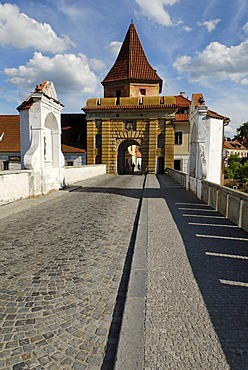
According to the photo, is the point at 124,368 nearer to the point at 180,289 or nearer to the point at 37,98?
the point at 180,289

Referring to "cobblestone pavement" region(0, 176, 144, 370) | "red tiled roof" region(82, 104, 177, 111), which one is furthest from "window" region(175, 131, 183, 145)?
"cobblestone pavement" region(0, 176, 144, 370)

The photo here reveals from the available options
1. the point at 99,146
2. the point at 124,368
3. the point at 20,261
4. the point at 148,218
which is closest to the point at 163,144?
the point at 99,146

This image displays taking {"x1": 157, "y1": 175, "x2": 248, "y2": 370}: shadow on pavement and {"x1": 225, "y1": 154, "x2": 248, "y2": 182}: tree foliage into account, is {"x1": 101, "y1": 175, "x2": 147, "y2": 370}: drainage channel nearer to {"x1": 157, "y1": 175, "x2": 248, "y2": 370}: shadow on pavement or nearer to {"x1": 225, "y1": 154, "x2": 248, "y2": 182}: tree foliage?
{"x1": 157, "y1": 175, "x2": 248, "y2": 370}: shadow on pavement

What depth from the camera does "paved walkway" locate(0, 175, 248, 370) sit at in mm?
2438

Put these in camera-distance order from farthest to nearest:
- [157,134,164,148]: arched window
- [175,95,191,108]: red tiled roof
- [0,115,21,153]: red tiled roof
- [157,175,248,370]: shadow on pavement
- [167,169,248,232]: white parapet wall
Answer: [175,95,191,108]: red tiled roof, [157,134,164,148]: arched window, [0,115,21,153]: red tiled roof, [167,169,248,232]: white parapet wall, [157,175,248,370]: shadow on pavement

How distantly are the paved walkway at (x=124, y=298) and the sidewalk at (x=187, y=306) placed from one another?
10 millimetres

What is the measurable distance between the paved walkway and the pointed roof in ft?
111

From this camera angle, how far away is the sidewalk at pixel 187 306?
2.37 m

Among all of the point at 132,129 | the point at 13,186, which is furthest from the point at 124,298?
the point at 132,129

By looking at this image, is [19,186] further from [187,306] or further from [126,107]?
[126,107]

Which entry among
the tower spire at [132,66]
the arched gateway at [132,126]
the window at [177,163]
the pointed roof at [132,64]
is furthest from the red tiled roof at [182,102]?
the window at [177,163]

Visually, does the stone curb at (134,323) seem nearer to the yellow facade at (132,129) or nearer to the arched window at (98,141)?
the yellow facade at (132,129)

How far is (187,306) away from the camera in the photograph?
3186 millimetres

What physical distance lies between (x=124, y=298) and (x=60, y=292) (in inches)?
33.3
